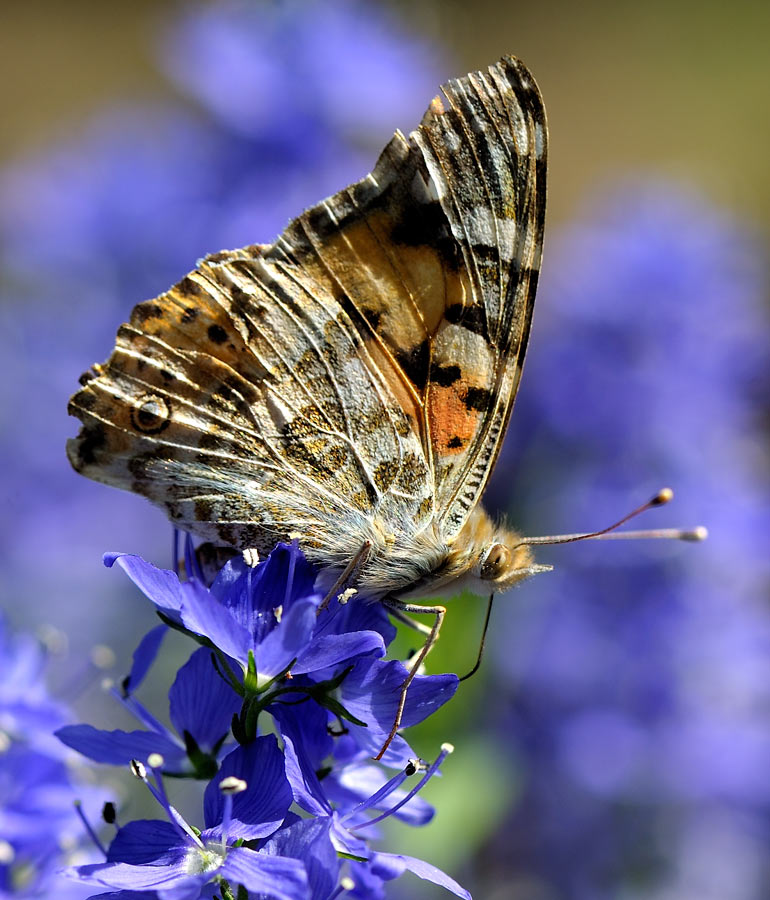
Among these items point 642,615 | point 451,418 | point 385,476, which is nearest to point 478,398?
point 451,418

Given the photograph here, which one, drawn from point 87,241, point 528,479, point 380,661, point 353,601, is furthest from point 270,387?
point 87,241

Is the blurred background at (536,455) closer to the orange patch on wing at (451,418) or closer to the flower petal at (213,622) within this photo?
the orange patch on wing at (451,418)

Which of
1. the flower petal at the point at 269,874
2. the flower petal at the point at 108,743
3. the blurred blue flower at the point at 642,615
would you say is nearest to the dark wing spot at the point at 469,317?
the flower petal at the point at 108,743

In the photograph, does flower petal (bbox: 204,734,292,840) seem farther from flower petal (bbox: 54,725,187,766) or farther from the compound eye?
the compound eye

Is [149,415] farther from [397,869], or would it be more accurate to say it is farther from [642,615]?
[642,615]

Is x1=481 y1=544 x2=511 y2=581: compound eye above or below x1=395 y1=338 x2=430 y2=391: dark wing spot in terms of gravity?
below

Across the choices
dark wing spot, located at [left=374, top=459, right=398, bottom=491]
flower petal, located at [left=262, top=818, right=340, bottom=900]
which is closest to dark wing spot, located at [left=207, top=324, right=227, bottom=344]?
dark wing spot, located at [left=374, top=459, right=398, bottom=491]

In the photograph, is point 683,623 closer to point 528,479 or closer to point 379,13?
point 528,479
